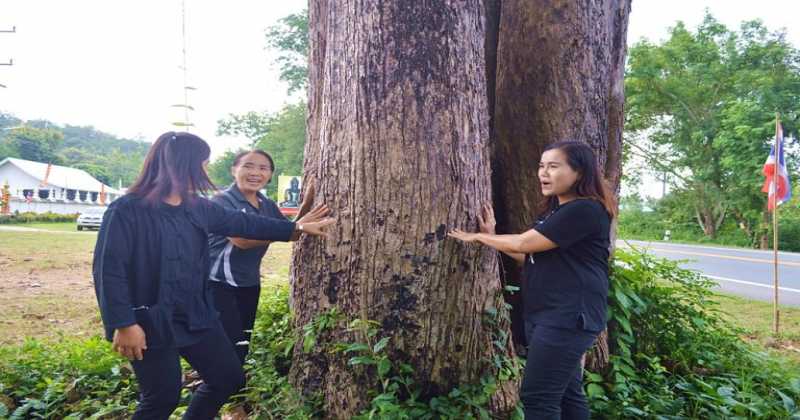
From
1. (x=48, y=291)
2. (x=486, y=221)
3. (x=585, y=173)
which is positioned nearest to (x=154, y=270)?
(x=486, y=221)

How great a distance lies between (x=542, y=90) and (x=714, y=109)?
25.4 meters

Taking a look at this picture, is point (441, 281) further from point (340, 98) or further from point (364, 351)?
point (340, 98)

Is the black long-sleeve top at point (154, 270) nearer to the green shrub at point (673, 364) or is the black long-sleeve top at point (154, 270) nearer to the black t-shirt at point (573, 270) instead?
the black t-shirt at point (573, 270)

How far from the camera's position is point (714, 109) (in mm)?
24078

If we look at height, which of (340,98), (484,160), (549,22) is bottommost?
(484,160)

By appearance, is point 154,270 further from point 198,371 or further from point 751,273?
point 751,273

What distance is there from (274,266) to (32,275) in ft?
15.8

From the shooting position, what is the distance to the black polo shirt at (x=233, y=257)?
317 centimetres

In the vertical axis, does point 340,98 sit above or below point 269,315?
above

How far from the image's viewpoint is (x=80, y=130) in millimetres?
74062

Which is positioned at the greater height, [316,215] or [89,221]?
[316,215]

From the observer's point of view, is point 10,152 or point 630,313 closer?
point 630,313

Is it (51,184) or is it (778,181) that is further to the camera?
(51,184)

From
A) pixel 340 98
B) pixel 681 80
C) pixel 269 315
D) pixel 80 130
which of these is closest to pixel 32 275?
pixel 269 315
